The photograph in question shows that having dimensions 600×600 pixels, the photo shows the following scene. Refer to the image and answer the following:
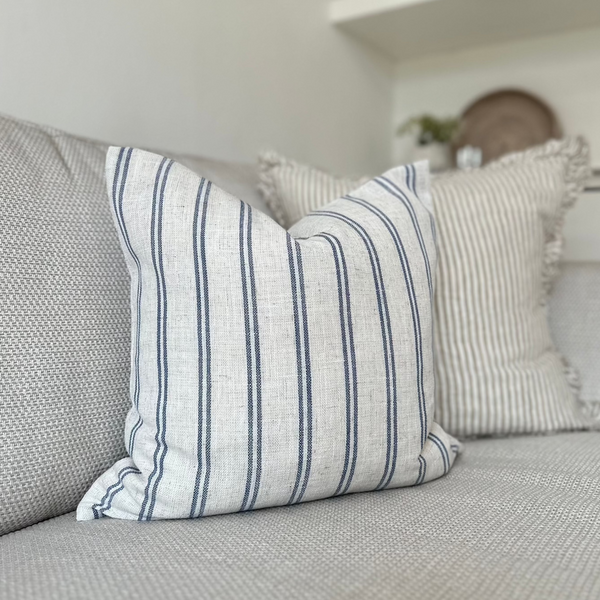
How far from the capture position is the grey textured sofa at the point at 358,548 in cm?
49

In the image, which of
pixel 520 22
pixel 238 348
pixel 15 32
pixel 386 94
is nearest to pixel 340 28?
pixel 386 94

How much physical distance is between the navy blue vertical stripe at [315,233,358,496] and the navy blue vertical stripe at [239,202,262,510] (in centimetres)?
9

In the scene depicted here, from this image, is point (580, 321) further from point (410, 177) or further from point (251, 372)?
point (251, 372)

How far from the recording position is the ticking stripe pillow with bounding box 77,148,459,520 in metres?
0.61

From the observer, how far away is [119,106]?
125 cm

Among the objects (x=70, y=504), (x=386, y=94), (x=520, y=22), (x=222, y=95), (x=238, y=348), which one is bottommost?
(x=70, y=504)

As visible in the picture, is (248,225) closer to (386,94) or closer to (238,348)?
(238,348)

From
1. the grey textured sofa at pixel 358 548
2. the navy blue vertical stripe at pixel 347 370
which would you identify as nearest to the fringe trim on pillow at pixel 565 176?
the grey textured sofa at pixel 358 548

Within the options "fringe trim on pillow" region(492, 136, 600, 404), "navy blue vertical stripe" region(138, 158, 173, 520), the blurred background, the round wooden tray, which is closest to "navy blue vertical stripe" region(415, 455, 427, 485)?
"navy blue vertical stripe" region(138, 158, 173, 520)

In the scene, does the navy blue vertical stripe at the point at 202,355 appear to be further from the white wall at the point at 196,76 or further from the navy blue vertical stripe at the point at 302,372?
the white wall at the point at 196,76

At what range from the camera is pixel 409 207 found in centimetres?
78

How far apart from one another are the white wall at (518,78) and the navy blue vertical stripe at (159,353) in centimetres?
171

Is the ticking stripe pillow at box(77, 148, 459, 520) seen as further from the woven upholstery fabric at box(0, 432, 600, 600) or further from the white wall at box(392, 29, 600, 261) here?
the white wall at box(392, 29, 600, 261)

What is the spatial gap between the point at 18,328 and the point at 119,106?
0.73 m
